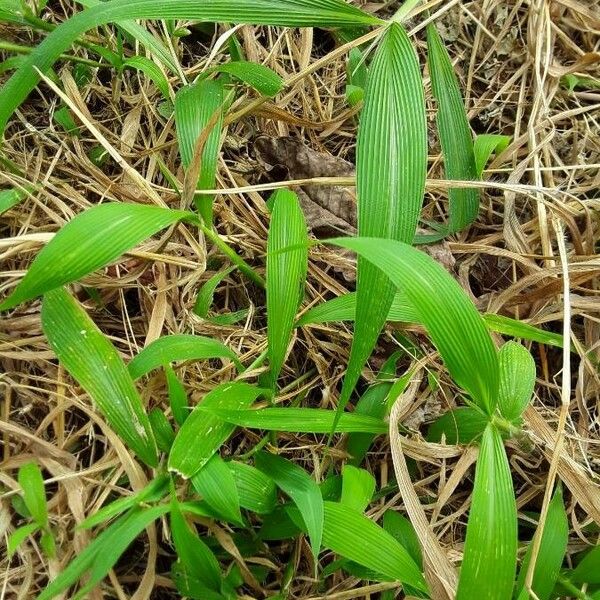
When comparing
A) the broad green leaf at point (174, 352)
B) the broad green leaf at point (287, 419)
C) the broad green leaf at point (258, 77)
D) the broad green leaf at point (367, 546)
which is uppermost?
the broad green leaf at point (258, 77)

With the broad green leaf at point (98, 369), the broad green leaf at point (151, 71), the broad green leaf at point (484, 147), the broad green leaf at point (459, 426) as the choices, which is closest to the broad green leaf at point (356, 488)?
the broad green leaf at point (459, 426)

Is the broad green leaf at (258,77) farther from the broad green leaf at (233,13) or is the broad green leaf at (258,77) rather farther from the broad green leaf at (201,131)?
the broad green leaf at (233,13)

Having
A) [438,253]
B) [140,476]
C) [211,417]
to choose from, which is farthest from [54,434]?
[438,253]

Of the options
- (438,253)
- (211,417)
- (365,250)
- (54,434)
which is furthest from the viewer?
(438,253)

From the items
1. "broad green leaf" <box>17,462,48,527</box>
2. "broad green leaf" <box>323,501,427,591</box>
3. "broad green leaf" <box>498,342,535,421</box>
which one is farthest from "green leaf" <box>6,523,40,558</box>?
"broad green leaf" <box>498,342,535,421</box>

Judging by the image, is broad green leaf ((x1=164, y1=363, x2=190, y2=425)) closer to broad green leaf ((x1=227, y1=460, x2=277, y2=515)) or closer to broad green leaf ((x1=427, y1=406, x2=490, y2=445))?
broad green leaf ((x1=227, y1=460, x2=277, y2=515))

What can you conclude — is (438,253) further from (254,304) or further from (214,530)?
(214,530)

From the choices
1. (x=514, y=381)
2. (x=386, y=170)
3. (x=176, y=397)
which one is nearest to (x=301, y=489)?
(x=176, y=397)
